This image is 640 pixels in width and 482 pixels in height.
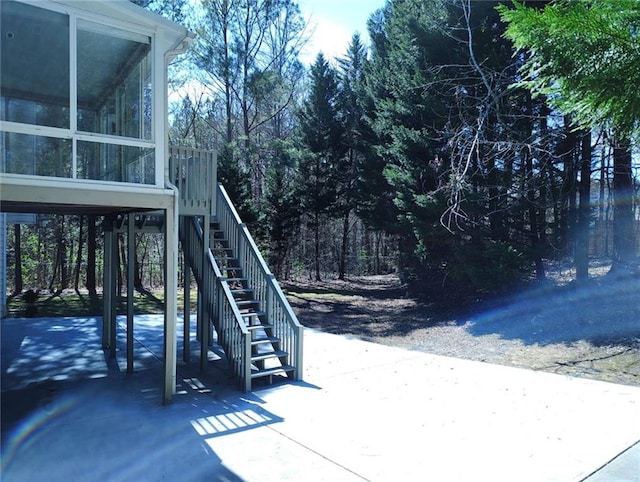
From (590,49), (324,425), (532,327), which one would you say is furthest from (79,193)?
(532,327)

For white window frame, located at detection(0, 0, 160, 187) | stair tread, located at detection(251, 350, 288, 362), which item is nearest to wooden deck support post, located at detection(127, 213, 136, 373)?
white window frame, located at detection(0, 0, 160, 187)

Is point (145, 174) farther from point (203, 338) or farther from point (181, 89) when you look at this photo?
point (181, 89)

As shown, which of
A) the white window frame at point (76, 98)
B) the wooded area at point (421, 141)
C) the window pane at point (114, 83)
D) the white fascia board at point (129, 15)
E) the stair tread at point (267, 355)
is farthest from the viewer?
the stair tread at point (267, 355)

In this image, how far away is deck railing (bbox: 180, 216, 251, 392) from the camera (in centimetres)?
533

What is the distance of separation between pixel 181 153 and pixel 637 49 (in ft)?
16.4

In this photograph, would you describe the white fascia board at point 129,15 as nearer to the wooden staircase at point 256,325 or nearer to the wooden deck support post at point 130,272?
the wooden deck support post at point 130,272

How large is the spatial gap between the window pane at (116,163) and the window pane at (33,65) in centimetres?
37

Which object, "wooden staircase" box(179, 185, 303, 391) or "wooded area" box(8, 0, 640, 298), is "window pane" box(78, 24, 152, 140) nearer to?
"wooden staircase" box(179, 185, 303, 391)

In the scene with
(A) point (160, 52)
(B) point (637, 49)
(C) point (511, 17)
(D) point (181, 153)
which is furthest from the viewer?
(D) point (181, 153)

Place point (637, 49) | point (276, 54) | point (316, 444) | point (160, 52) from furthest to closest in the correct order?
point (276, 54)
point (160, 52)
point (316, 444)
point (637, 49)

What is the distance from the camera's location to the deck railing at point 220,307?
5332mm

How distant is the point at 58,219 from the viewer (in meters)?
15.6

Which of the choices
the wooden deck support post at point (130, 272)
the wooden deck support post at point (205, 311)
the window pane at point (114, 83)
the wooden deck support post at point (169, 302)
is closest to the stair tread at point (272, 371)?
the wooden deck support post at point (205, 311)

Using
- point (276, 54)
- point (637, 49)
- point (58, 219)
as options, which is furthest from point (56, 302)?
point (637, 49)
